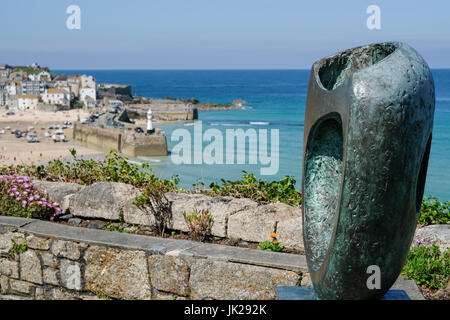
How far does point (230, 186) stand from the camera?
5.67 m

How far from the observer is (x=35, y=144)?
126ft

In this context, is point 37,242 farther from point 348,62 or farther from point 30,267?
point 348,62

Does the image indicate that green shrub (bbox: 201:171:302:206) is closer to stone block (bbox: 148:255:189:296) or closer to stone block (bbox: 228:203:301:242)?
stone block (bbox: 228:203:301:242)

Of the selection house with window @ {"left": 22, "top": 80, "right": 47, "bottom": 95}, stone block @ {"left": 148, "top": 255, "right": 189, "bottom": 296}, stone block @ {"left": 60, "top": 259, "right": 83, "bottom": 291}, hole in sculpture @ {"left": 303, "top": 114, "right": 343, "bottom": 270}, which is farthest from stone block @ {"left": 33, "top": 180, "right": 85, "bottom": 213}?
house with window @ {"left": 22, "top": 80, "right": 47, "bottom": 95}

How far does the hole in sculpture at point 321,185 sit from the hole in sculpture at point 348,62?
12.8 inches

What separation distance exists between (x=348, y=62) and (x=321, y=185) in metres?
0.78

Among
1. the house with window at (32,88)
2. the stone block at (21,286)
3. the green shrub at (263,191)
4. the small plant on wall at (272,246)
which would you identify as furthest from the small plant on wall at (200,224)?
the house with window at (32,88)

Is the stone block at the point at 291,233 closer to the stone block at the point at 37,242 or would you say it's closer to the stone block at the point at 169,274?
the stone block at the point at 169,274

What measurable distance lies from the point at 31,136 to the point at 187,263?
128 ft

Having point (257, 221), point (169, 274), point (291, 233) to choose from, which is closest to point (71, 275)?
point (169, 274)

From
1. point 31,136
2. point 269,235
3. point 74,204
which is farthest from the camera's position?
point 31,136

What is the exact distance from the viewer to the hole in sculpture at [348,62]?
3.07 meters
